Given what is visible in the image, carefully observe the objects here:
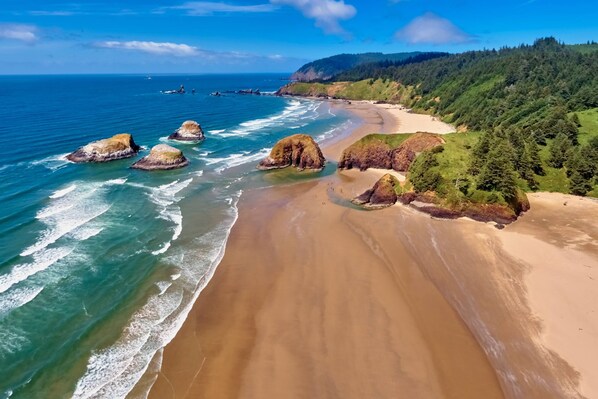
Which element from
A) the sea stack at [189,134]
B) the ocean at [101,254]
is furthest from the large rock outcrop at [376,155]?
the sea stack at [189,134]

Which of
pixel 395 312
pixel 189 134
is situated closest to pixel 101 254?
pixel 395 312

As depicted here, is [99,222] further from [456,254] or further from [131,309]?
[456,254]

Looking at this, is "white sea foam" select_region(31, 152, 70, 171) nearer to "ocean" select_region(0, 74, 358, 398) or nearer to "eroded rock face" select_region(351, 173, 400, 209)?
"ocean" select_region(0, 74, 358, 398)

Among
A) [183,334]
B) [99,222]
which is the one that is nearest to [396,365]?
[183,334]

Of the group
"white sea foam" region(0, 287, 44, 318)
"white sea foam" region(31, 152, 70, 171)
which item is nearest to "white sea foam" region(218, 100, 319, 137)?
"white sea foam" region(31, 152, 70, 171)

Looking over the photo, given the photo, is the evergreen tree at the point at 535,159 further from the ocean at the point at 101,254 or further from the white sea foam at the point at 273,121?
the white sea foam at the point at 273,121

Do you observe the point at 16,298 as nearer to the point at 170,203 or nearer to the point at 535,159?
the point at 170,203
